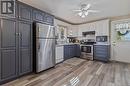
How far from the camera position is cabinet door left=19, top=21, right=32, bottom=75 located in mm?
3309

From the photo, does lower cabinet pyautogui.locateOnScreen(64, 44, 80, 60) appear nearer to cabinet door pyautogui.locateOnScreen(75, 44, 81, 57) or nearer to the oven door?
cabinet door pyautogui.locateOnScreen(75, 44, 81, 57)

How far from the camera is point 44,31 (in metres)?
3.94

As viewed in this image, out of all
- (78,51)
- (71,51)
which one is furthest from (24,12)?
(78,51)

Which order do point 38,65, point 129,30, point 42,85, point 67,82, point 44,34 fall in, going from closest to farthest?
1. point 42,85
2. point 67,82
3. point 38,65
4. point 44,34
5. point 129,30

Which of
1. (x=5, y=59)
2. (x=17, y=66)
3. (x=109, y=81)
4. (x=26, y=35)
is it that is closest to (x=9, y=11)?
(x=26, y=35)

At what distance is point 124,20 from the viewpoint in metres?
5.47

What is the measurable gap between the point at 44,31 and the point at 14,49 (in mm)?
1238

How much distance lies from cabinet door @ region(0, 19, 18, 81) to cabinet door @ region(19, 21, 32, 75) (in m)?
0.21

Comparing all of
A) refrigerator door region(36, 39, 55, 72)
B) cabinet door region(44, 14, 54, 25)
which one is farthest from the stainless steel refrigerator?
cabinet door region(44, 14, 54, 25)

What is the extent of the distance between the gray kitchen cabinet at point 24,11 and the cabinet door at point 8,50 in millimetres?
382

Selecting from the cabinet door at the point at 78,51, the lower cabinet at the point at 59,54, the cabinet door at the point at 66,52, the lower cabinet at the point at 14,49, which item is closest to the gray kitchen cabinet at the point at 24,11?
the lower cabinet at the point at 14,49

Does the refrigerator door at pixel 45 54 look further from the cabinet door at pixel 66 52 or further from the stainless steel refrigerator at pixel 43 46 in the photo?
the cabinet door at pixel 66 52

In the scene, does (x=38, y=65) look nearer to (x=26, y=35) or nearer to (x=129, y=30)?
(x=26, y=35)

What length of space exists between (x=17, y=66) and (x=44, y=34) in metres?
1.39
